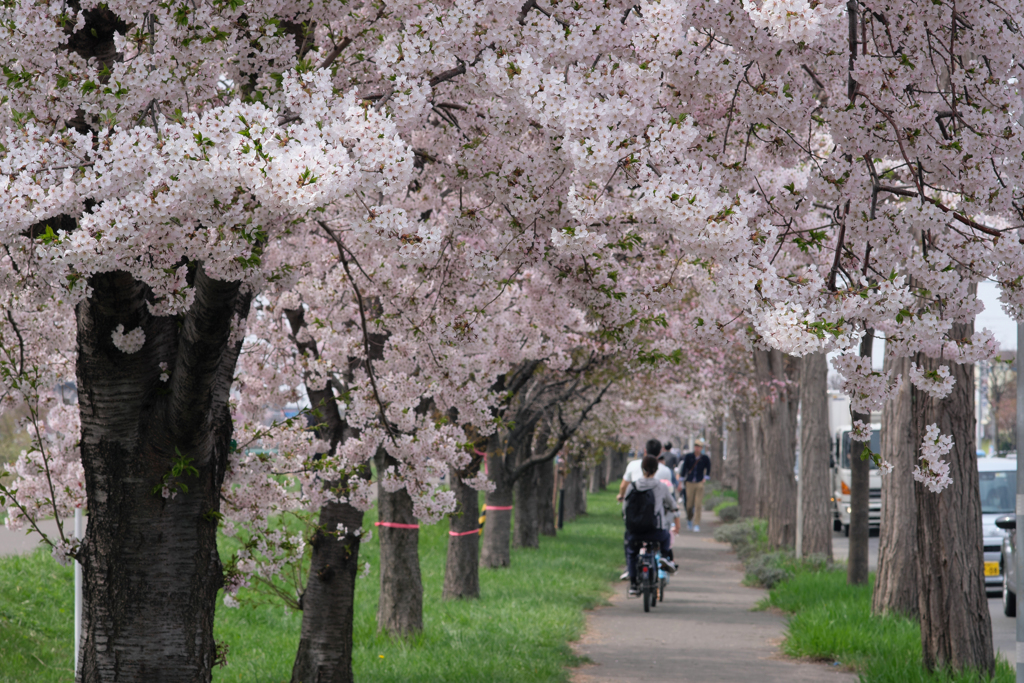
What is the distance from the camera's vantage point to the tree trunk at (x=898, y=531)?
10.2m

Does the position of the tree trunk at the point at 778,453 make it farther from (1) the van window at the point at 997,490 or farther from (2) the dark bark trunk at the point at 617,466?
(2) the dark bark trunk at the point at 617,466

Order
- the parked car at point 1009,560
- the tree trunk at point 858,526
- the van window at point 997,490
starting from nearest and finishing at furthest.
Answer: the parked car at point 1009,560, the tree trunk at point 858,526, the van window at point 997,490

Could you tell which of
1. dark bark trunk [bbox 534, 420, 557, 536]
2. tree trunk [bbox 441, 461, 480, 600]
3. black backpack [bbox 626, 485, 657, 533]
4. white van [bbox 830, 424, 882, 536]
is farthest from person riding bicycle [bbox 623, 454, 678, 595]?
white van [bbox 830, 424, 882, 536]

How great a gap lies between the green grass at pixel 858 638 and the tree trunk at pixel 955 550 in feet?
0.79

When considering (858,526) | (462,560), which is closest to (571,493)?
(462,560)

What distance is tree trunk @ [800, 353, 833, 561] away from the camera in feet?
54.8

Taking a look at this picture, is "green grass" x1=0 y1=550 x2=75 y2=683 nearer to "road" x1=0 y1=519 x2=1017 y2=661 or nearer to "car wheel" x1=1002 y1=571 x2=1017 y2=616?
"road" x1=0 y1=519 x2=1017 y2=661

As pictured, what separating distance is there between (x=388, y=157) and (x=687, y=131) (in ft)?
4.08

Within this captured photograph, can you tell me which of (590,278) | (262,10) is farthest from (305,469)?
(262,10)

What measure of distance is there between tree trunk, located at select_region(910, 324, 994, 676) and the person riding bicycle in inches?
202

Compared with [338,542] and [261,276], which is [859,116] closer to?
[261,276]

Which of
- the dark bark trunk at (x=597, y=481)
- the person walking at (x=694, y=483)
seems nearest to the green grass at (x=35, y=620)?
the person walking at (x=694, y=483)

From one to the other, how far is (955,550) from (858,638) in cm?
208

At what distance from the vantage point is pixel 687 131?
3.86m
